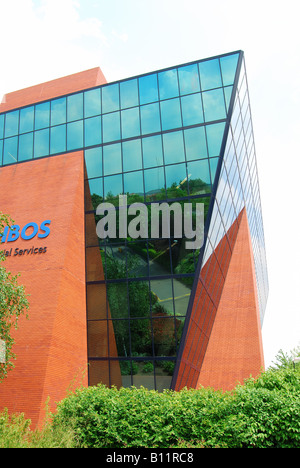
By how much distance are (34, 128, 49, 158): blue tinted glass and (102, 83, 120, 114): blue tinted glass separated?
13.1ft

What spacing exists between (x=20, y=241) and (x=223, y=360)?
52.8 feet

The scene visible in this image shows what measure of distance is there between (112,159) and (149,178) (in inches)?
107

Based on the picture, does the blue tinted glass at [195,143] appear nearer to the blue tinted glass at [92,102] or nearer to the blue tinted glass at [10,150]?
the blue tinted glass at [92,102]

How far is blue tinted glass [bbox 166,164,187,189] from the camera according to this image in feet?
68.7

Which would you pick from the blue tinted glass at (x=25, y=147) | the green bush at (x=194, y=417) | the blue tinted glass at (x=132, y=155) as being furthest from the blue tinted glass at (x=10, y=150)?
the green bush at (x=194, y=417)

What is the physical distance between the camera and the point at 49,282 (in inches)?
774

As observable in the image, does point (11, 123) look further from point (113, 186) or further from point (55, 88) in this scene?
point (113, 186)

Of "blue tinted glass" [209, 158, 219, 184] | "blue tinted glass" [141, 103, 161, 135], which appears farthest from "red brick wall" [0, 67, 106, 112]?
"blue tinted glass" [209, 158, 219, 184]

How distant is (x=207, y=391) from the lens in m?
14.2

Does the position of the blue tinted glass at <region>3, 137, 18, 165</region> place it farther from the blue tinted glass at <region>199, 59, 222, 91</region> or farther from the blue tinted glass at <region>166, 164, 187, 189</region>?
the blue tinted glass at <region>199, 59, 222, 91</region>

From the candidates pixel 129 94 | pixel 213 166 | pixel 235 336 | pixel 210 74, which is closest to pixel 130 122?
pixel 129 94

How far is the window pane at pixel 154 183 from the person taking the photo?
21.3 meters

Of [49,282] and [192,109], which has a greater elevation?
[192,109]

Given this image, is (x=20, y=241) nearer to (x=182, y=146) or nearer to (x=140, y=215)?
(x=140, y=215)
